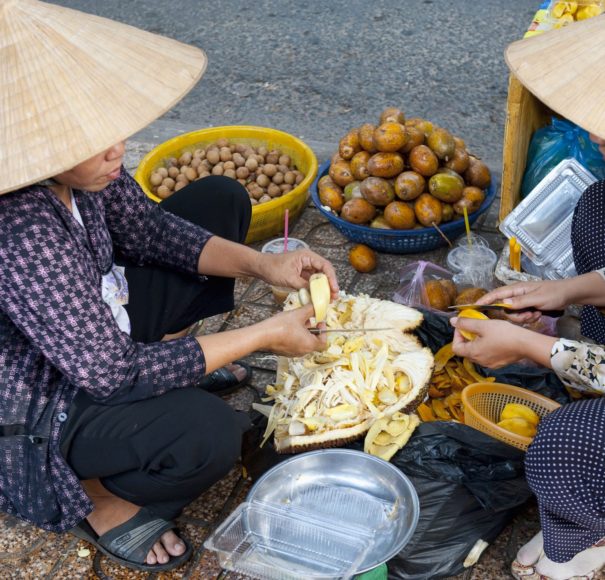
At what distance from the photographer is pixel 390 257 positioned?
11.3 ft

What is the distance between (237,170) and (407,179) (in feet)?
3.05

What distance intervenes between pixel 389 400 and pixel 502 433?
0.34 metres

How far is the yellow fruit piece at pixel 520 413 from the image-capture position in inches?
88.2

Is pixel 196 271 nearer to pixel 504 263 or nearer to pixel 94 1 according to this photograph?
pixel 504 263

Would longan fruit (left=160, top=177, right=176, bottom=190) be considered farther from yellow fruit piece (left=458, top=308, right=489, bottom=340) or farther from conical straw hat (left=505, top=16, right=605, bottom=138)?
conical straw hat (left=505, top=16, right=605, bottom=138)

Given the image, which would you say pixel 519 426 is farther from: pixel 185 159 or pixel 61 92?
pixel 185 159

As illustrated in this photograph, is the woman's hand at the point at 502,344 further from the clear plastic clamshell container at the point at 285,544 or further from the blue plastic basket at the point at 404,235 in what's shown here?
the blue plastic basket at the point at 404,235

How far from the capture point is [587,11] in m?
3.23

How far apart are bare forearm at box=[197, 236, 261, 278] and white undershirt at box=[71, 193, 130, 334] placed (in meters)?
0.28

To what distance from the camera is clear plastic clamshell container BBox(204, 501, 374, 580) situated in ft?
6.21

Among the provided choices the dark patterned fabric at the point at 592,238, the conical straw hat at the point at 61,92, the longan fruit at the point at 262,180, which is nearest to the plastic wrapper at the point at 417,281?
the dark patterned fabric at the point at 592,238

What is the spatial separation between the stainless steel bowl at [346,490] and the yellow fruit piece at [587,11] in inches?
88.6

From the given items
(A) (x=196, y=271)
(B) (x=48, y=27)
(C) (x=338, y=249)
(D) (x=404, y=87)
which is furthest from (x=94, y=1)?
(B) (x=48, y=27)

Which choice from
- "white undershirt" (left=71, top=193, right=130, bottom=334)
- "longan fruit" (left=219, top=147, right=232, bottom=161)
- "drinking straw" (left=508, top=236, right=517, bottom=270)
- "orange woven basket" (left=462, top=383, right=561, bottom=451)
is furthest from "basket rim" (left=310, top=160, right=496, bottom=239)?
"white undershirt" (left=71, top=193, right=130, bottom=334)
